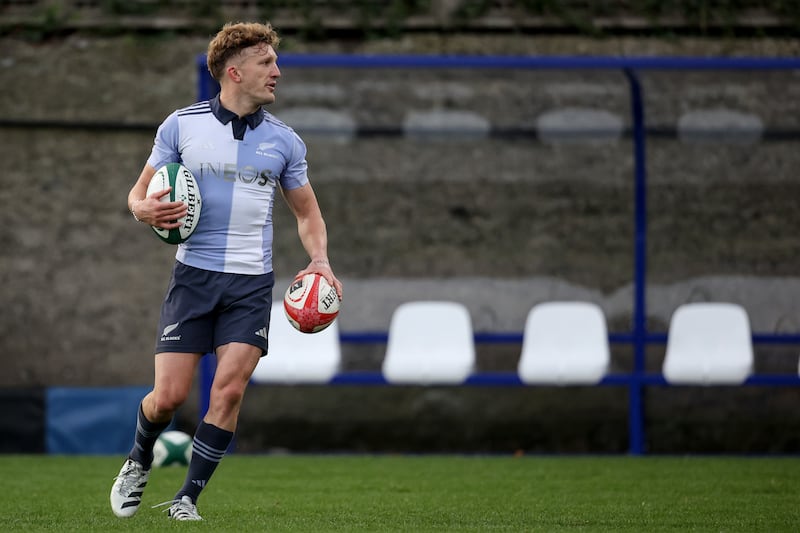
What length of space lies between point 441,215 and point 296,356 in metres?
1.78

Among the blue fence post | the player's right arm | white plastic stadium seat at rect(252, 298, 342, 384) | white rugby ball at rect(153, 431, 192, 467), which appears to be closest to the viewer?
the player's right arm

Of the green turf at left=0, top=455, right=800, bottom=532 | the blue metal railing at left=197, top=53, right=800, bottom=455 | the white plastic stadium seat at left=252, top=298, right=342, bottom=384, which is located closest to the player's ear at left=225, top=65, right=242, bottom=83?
the green turf at left=0, top=455, right=800, bottom=532

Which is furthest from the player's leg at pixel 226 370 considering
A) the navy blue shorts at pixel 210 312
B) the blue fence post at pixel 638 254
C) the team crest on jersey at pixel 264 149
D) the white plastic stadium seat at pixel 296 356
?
the blue fence post at pixel 638 254

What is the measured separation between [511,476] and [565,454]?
2.51 meters

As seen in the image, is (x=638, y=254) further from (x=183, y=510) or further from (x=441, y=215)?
(x=183, y=510)

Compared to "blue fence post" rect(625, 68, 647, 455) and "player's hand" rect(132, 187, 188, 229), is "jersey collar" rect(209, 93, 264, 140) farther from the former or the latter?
Result: "blue fence post" rect(625, 68, 647, 455)

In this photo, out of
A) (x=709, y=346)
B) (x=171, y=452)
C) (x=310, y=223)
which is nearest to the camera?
(x=310, y=223)

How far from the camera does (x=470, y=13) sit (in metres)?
10.6

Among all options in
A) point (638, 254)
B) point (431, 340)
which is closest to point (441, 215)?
point (431, 340)

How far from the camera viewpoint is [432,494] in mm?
6699

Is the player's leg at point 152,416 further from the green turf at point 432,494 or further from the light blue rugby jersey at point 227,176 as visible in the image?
the light blue rugby jersey at point 227,176

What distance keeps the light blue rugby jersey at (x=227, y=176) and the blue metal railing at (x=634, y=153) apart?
3.65 m

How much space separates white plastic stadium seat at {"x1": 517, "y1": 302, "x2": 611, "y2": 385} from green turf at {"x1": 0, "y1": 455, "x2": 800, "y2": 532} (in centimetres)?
58

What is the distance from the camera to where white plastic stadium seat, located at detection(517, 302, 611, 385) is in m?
9.32
